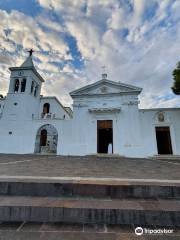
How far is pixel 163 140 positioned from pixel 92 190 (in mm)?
12145

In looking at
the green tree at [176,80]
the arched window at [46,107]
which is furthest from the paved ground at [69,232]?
the arched window at [46,107]

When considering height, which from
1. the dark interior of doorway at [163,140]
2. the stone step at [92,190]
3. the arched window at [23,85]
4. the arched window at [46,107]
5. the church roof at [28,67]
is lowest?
the stone step at [92,190]

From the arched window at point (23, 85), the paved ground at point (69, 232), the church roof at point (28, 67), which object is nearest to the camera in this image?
the paved ground at point (69, 232)

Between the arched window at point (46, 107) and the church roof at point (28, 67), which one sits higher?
the church roof at point (28, 67)

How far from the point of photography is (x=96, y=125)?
14.0m

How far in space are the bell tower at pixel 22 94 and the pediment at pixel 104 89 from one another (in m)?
5.14

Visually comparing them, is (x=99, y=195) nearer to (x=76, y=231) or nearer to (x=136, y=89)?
(x=76, y=231)

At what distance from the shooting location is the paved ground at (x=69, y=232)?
1720mm

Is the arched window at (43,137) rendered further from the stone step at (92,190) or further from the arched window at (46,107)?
the stone step at (92,190)

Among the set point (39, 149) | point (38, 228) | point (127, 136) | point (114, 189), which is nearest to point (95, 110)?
point (127, 136)

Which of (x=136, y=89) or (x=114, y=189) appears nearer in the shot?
(x=114, y=189)

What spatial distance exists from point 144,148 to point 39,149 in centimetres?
1001

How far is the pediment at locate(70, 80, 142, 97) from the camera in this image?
46.5 ft

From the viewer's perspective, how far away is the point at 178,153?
11812mm
